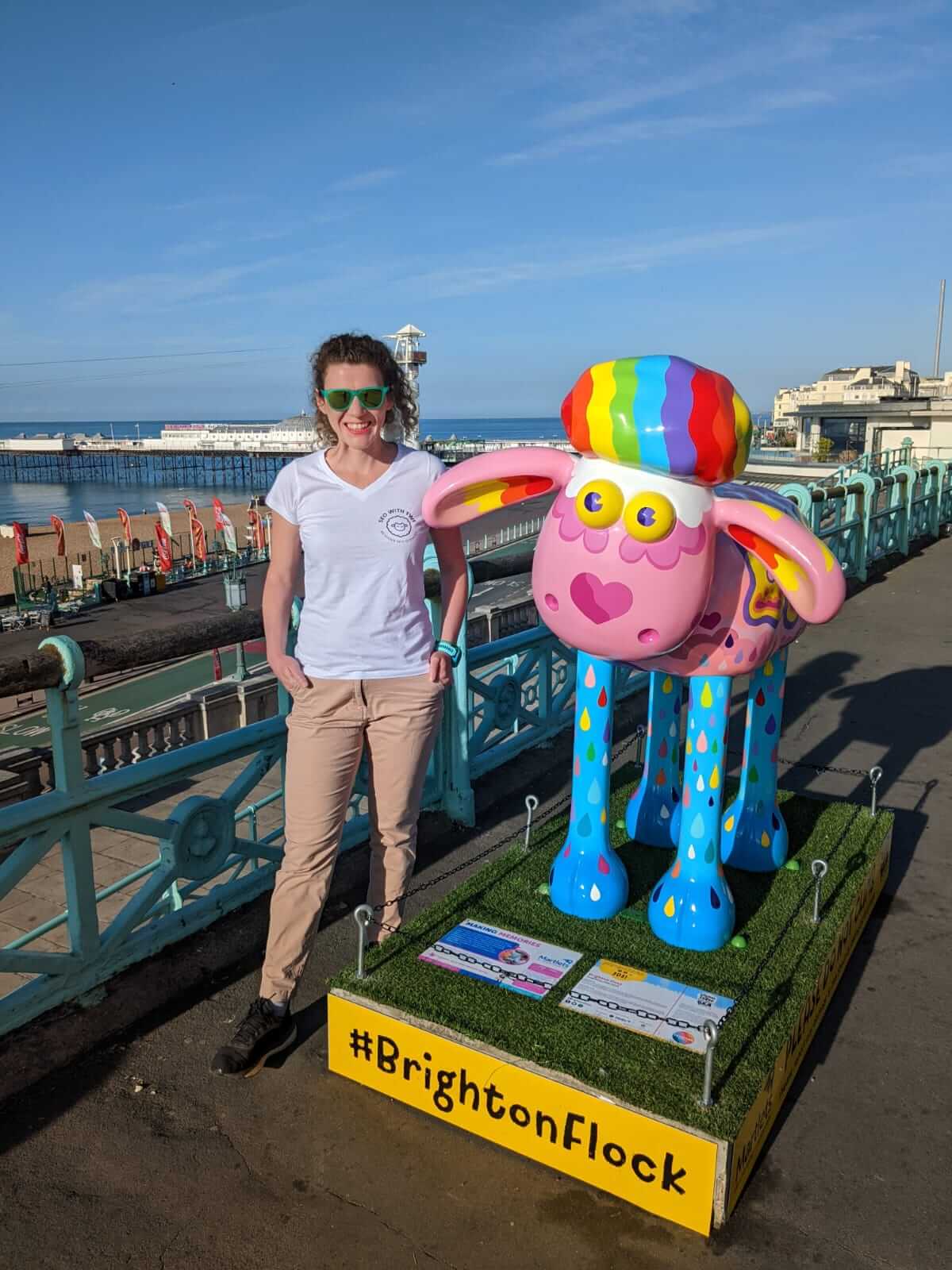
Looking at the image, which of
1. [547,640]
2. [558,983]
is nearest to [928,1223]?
[558,983]

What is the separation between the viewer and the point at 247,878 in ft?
13.0

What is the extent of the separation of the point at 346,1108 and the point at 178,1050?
0.63m

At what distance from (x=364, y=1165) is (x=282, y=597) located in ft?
5.59

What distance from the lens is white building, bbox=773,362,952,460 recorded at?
79.7 feet

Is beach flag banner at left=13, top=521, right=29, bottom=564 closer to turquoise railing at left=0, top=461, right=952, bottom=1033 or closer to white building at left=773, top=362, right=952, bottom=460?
white building at left=773, top=362, right=952, bottom=460

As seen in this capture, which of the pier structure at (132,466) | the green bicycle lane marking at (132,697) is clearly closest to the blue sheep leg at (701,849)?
the green bicycle lane marking at (132,697)

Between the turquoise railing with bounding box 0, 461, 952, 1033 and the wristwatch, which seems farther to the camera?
the wristwatch

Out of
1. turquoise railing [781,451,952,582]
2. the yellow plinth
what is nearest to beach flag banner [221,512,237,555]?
turquoise railing [781,451,952,582]

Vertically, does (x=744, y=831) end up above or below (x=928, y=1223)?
above

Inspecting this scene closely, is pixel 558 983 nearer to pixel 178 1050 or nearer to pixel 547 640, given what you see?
pixel 178 1050

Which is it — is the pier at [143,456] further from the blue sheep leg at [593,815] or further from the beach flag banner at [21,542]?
the blue sheep leg at [593,815]

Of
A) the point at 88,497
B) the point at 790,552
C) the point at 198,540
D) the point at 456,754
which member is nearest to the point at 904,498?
the point at 456,754

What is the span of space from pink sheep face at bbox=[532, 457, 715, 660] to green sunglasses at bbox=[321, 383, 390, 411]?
672 millimetres

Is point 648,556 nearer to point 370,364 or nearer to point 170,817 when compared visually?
point 370,364
